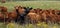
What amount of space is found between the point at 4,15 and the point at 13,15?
58 mm

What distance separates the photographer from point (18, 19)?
109cm

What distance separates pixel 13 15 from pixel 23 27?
0.49ft

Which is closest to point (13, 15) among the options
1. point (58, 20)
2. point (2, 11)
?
point (2, 11)

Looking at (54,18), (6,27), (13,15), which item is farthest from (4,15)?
(54,18)

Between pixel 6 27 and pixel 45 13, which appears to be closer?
pixel 6 27

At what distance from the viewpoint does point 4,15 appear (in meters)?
1.12

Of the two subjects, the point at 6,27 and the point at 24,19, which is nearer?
the point at 6,27

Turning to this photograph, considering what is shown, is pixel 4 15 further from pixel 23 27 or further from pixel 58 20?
pixel 58 20

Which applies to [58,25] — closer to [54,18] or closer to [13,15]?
[54,18]

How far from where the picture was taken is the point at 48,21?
3.50 ft

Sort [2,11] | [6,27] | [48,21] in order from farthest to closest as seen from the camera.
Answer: [2,11] → [48,21] → [6,27]

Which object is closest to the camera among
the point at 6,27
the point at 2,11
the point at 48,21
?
the point at 6,27

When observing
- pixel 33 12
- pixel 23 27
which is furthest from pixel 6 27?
pixel 33 12

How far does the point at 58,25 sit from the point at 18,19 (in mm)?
234
